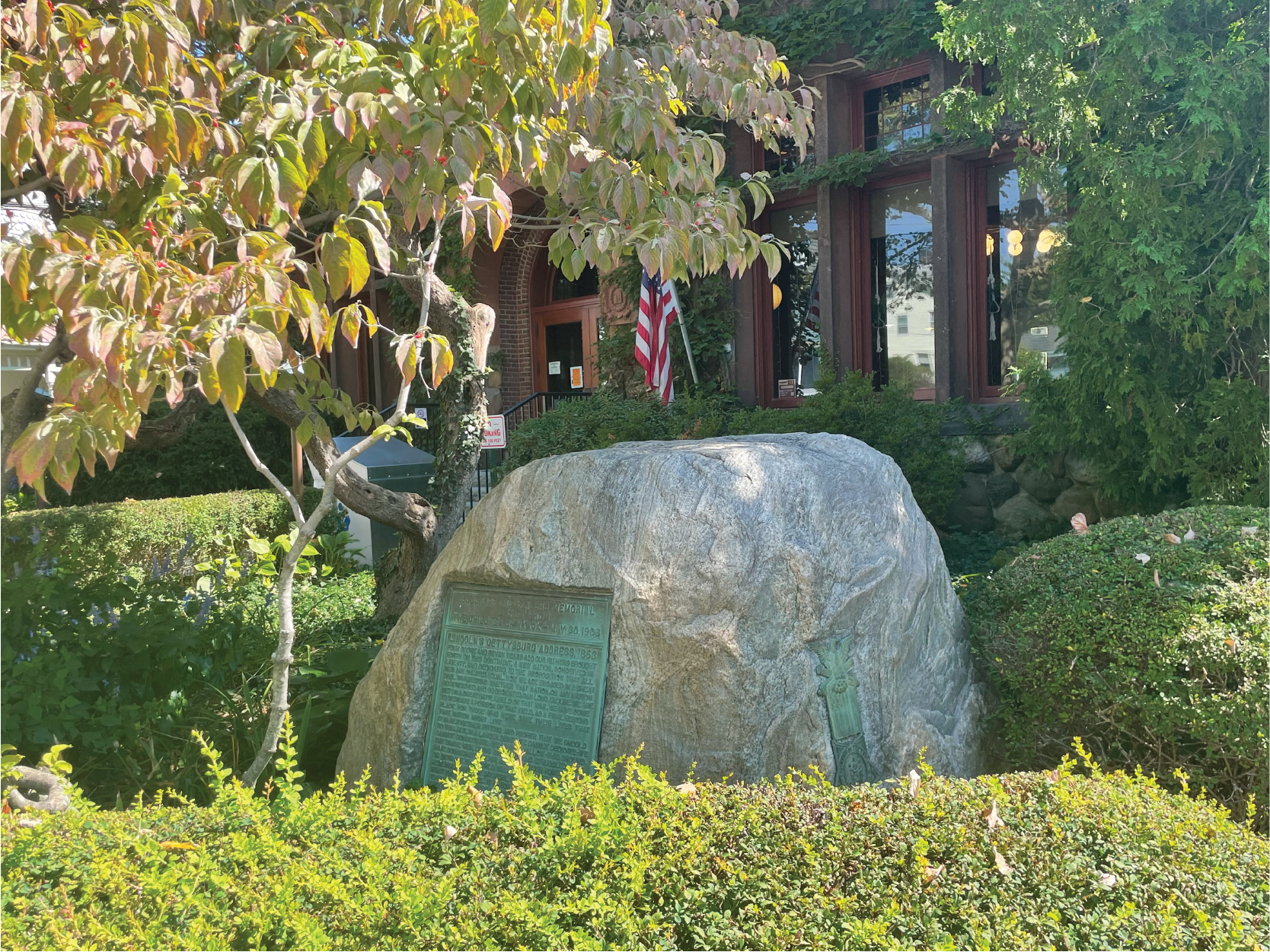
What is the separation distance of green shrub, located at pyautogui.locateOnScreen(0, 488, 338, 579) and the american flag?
3.43 metres

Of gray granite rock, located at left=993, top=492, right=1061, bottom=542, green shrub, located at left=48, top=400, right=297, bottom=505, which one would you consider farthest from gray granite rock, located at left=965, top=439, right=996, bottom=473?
green shrub, located at left=48, top=400, right=297, bottom=505

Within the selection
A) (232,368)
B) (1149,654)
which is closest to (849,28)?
(1149,654)

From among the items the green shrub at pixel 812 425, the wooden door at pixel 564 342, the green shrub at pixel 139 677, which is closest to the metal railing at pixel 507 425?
the wooden door at pixel 564 342

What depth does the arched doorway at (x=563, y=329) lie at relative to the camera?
13664mm

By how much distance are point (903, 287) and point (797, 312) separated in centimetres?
119

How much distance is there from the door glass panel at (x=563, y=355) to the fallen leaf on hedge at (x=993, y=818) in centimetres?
1167

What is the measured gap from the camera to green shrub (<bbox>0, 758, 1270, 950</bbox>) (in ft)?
7.03

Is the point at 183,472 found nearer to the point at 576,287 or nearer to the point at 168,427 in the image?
the point at 576,287

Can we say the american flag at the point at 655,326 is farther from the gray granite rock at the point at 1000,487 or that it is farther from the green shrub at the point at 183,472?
the green shrub at the point at 183,472

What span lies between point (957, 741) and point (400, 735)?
212cm

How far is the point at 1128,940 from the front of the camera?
219cm

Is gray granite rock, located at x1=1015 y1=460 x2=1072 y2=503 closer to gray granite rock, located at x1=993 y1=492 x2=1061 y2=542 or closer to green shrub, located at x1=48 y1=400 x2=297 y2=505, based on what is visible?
gray granite rock, located at x1=993 y1=492 x2=1061 y2=542

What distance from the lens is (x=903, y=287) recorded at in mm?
9367

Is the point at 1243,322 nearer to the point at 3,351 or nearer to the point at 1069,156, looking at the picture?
the point at 1069,156
